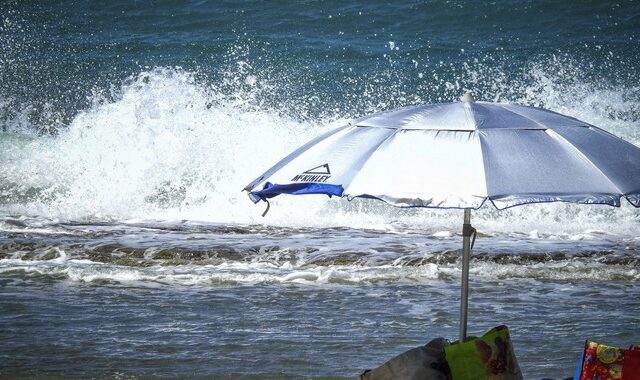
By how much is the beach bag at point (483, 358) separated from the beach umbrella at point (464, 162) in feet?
2.07

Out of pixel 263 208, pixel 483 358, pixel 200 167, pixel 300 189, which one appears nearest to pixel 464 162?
pixel 300 189

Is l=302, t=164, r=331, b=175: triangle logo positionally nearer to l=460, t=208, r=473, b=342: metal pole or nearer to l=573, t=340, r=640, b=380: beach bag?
l=460, t=208, r=473, b=342: metal pole

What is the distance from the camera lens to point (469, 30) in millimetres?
19969

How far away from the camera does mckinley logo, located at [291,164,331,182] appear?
376cm

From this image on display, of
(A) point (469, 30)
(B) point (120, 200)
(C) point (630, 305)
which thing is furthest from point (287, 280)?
(A) point (469, 30)

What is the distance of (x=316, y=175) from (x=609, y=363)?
1.18 metres

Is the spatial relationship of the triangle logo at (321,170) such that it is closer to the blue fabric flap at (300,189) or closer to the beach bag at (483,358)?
the blue fabric flap at (300,189)

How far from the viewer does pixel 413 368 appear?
3822 mm

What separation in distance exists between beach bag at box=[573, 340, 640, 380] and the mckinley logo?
105 cm

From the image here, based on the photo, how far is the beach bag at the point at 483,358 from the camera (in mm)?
3863

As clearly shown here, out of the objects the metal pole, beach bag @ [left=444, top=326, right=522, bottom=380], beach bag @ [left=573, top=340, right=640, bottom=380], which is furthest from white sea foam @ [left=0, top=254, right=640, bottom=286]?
beach bag @ [left=573, top=340, right=640, bottom=380]

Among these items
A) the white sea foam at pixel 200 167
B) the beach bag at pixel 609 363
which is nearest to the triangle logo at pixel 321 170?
the beach bag at pixel 609 363

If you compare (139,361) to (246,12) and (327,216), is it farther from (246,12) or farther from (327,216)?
(246,12)

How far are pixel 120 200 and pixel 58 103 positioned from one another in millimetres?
6204
